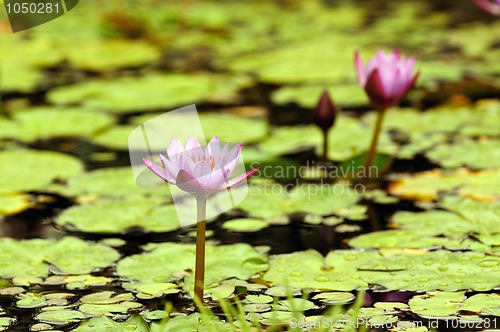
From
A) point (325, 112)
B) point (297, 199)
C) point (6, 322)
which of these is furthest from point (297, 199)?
point (6, 322)

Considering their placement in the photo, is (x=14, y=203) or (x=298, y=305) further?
(x=14, y=203)

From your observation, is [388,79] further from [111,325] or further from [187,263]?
[111,325]

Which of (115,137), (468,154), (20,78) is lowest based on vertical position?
→ (468,154)

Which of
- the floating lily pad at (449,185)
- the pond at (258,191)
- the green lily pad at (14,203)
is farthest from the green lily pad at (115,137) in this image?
the floating lily pad at (449,185)

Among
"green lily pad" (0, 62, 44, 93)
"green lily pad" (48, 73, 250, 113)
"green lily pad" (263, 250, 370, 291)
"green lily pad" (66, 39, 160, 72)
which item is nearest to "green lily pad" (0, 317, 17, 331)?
"green lily pad" (263, 250, 370, 291)

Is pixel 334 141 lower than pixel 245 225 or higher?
higher

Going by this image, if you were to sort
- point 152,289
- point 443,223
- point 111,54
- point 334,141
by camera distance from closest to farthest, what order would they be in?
point 152,289 < point 443,223 < point 334,141 < point 111,54

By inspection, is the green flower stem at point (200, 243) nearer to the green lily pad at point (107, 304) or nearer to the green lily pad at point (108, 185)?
the green lily pad at point (107, 304)

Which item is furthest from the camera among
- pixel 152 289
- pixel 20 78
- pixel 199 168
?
pixel 20 78

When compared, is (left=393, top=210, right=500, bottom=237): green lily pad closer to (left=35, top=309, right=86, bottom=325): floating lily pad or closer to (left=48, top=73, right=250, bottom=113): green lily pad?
(left=35, top=309, right=86, bottom=325): floating lily pad
